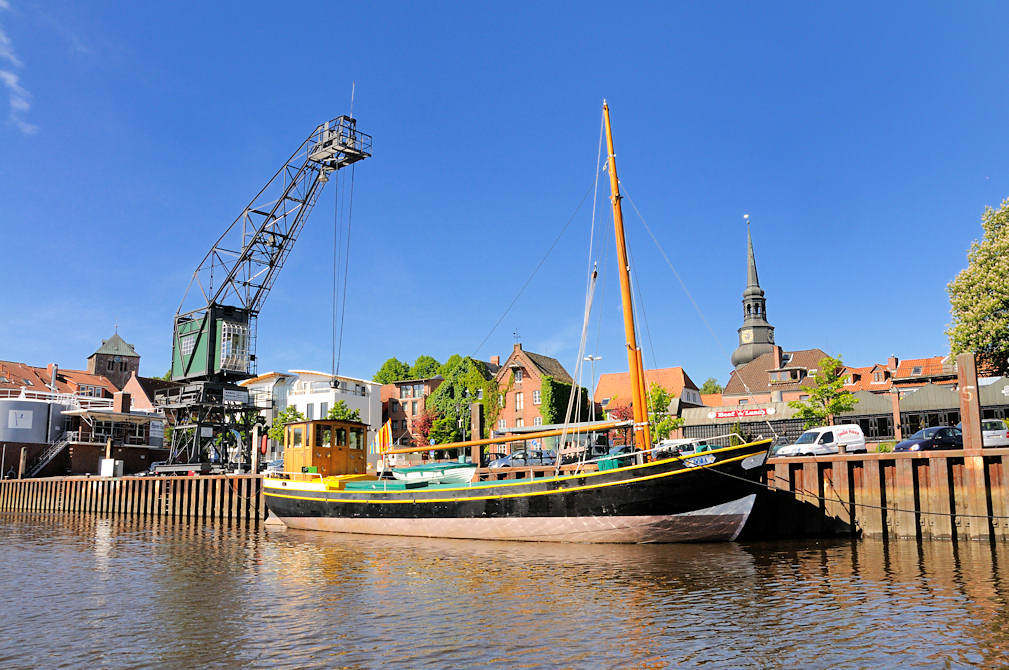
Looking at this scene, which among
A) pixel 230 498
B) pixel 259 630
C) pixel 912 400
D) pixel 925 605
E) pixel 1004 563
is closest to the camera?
pixel 259 630

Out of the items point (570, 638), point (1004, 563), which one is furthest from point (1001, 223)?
point (570, 638)

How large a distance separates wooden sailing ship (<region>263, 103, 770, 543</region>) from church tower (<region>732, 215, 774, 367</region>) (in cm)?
9772

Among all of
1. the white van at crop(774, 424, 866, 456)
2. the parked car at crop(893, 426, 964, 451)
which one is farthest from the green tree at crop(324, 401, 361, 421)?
the parked car at crop(893, 426, 964, 451)

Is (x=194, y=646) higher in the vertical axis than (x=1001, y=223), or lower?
lower

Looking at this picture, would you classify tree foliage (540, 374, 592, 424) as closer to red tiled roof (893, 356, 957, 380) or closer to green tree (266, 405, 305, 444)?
green tree (266, 405, 305, 444)

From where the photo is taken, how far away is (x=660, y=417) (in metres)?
63.2

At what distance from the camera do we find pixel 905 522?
22.6 metres

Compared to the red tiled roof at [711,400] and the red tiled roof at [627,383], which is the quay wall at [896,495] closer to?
the red tiled roof at [627,383]

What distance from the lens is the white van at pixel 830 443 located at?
31953 millimetres

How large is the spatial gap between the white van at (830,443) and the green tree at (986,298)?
16.7m

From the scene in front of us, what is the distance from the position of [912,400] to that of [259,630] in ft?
159

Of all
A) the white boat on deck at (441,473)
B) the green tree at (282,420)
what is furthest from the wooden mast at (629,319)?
the green tree at (282,420)

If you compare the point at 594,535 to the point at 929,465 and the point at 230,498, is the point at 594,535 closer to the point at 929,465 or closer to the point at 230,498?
the point at 929,465

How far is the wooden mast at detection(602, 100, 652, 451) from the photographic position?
2467cm
